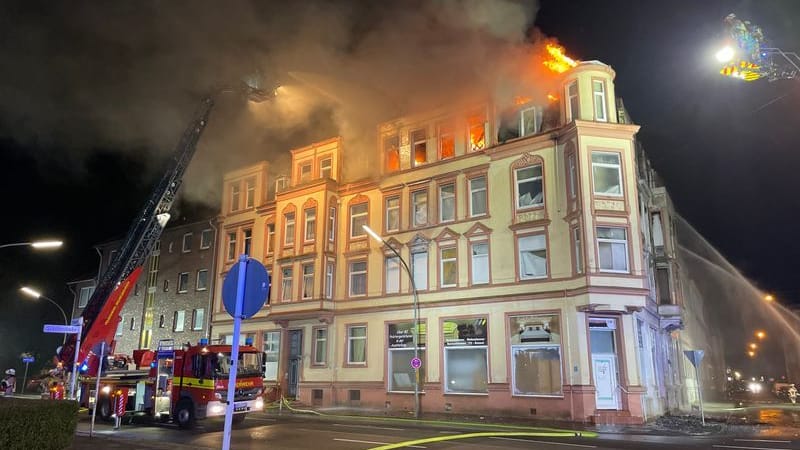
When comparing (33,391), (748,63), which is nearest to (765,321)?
(748,63)

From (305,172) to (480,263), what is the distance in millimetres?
13745

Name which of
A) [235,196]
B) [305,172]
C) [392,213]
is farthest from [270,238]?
[392,213]

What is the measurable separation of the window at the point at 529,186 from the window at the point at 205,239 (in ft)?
75.6

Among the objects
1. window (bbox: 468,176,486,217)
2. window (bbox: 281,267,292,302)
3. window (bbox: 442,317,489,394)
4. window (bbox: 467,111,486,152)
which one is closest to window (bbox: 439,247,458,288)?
window (bbox: 442,317,489,394)

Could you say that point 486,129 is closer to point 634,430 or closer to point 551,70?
point 551,70

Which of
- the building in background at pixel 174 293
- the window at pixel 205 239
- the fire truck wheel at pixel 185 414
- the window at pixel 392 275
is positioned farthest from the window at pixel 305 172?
the fire truck wheel at pixel 185 414

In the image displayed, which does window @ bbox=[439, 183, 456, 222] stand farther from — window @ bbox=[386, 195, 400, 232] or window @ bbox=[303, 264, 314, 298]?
Answer: window @ bbox=[303, 264, 314, 298]

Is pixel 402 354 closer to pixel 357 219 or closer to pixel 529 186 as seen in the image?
pixel 357 219

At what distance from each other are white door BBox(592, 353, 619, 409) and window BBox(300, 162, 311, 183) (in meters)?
20.1

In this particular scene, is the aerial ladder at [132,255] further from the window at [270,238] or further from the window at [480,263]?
the window at [480,263]

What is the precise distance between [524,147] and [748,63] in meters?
14.4

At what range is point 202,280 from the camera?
38281mm

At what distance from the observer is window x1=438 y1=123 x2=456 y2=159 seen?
29000 mm

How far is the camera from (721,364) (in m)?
60.7
